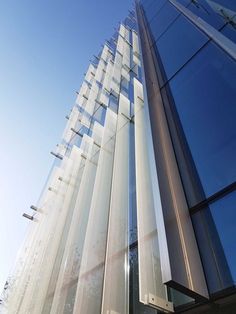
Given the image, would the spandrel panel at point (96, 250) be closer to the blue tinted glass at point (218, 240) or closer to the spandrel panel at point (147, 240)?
the spandrel panel at point (147, 240)

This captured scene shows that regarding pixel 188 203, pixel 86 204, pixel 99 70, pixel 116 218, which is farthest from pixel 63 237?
pixel 99 70

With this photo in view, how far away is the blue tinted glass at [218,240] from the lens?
2434 millimetres

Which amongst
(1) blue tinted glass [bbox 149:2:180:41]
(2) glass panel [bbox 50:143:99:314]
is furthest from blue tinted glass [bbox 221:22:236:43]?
(2) glass panel [bbox 50:143:99:314]

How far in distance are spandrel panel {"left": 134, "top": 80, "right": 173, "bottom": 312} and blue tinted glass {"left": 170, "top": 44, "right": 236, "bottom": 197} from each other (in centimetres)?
69

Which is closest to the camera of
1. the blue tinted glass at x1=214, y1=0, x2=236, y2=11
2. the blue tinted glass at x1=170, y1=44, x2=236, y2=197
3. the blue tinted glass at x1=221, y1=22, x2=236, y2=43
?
the blue tinted glass at x1=170, y1=44, x2=236, y2=197

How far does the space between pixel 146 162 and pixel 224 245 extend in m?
1.72

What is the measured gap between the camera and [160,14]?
8984mm

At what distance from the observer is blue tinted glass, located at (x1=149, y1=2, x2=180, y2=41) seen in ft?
25.1

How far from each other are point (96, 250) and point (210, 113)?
2388mm

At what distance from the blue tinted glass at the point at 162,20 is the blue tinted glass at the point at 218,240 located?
6.18 m

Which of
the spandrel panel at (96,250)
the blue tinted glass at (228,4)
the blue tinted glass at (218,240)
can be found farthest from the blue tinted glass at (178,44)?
the blue tinted glass at (218,240)

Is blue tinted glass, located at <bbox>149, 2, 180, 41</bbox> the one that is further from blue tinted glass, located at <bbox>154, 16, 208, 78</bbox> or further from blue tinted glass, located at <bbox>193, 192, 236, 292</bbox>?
blue tinted glass, located at <bbox>193, 192, 236, 292</bbox>

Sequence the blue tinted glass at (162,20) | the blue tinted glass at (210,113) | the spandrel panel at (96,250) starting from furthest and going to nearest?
the blue tinted glass at (162,20), the blue tinted glass at (210,113), the spandrel panel at (96,250)

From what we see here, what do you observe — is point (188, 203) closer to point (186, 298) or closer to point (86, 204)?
point (186, 298)
